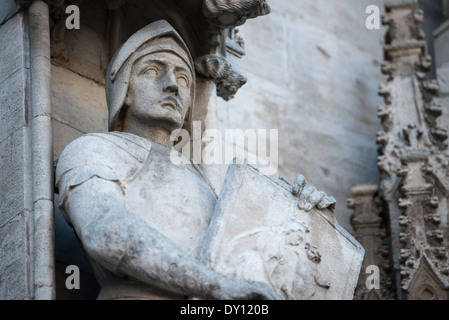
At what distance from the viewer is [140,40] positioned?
28.2 ft

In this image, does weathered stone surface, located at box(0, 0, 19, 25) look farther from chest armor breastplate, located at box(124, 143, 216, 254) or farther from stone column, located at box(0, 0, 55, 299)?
chest armor breastplate, located at box(124, 143, 216, 254)

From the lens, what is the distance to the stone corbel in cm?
934

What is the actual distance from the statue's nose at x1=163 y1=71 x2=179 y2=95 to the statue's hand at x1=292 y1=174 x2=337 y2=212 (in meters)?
0.87

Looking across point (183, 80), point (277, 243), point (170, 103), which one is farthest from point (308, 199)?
point (183, 80)

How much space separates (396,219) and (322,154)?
48.8 inches

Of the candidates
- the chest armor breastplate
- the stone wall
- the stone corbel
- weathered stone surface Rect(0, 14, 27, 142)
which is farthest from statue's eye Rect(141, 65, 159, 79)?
the stone wall

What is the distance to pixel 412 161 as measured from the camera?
1085cm

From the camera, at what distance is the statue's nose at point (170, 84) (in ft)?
27.7

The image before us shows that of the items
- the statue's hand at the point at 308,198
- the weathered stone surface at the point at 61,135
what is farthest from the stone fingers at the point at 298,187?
the weathered stone surface at the point at 61,135

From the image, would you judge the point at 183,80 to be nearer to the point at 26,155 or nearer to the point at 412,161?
the point at 26,155

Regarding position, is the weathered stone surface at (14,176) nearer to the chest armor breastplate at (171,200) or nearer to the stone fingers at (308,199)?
the chest armor breastplate at (171,200)
